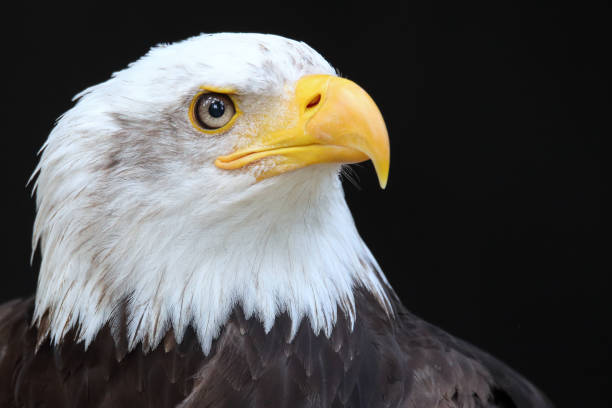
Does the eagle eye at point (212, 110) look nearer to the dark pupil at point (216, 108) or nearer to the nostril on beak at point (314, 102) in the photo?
the dark pupil at point (216, 108)

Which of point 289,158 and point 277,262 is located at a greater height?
point 289,158

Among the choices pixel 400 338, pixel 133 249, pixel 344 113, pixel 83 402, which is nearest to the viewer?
pixel 344 113

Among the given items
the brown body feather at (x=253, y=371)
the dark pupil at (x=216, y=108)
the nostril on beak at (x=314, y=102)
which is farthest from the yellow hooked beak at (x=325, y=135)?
the brown body feather at (x=253, y=371)

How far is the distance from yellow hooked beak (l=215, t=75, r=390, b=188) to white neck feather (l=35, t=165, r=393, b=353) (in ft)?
0.23

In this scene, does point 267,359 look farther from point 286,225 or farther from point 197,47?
point 197,47

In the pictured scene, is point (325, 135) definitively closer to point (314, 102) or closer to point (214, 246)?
point (314, 102)

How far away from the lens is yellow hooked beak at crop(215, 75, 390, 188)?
7.20 ft

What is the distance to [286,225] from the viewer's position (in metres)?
2.40

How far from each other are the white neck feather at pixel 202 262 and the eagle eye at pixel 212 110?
19 cm

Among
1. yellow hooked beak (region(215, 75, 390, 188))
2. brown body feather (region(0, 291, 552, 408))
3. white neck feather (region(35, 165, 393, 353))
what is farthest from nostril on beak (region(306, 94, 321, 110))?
brown body feather (region(0, 291, 552, 408))

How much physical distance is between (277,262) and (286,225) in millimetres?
110

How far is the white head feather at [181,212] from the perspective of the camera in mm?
2299

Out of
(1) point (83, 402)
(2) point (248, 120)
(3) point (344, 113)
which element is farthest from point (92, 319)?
(3) point (344, 113)

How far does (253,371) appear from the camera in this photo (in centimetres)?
247
